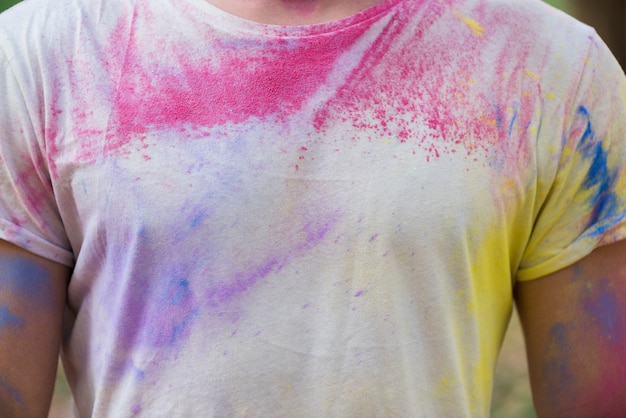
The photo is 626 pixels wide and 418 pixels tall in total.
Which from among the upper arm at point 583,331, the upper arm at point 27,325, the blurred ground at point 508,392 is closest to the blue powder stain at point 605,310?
the upper arm at point 583,331

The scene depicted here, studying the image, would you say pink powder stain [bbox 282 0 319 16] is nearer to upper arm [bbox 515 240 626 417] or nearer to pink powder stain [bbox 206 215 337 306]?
pink powder stain [bbox 206 215 337 306]

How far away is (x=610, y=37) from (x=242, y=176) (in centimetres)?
415

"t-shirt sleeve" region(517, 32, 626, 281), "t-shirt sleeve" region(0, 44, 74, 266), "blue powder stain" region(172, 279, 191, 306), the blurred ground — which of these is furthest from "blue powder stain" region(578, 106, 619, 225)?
the blurred ground

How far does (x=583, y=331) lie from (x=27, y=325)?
3.30 feet

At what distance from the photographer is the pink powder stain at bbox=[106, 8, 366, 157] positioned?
63.2 inches

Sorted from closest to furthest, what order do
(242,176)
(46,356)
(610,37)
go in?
(242,176) → (46,356) → (610,37)

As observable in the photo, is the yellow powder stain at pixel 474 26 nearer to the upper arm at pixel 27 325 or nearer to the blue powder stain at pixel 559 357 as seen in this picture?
the blue powder stain at pixel 559 357

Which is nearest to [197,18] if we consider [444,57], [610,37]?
[444,57]

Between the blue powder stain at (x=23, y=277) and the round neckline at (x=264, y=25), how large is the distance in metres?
0.52

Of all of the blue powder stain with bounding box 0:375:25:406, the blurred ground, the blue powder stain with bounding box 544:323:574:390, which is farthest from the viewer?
the blurred ground

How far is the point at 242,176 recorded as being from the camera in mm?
1583

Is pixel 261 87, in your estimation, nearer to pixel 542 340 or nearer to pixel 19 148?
pixel 19 148

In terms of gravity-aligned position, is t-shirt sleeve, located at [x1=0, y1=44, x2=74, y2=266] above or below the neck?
below

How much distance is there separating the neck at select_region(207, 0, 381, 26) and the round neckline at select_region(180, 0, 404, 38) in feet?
0.05
